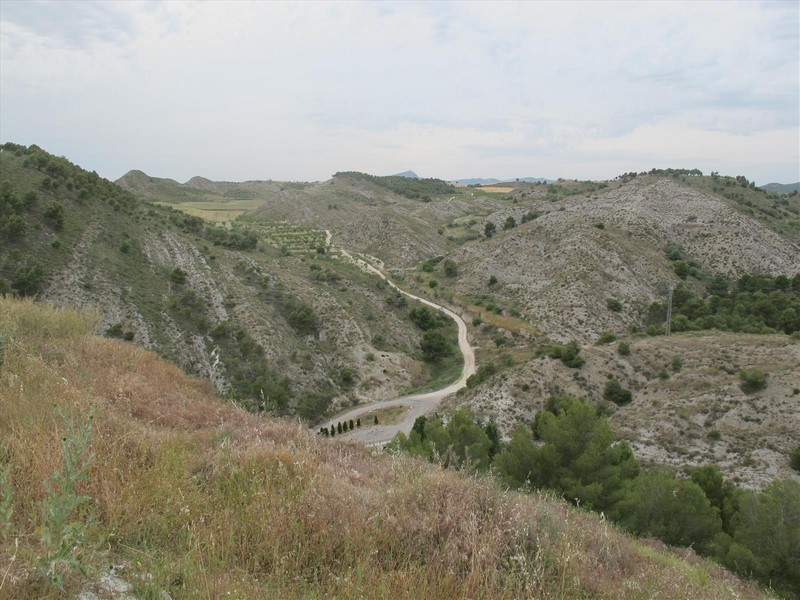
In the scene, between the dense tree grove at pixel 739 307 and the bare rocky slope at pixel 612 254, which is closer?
the dense tree grove at pixel 739 307

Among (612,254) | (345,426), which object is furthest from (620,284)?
(345,426)

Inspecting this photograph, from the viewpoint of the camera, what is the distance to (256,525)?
4.14 metres

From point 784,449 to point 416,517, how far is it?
27731 millimetres

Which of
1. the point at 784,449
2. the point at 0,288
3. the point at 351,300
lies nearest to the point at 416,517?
the point at 784,449

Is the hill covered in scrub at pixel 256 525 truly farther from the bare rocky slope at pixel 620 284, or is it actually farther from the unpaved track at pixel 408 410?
the bare rocky slope at pixel 620 284

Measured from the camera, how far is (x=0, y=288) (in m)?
27.5

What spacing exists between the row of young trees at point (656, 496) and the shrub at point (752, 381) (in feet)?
41.5

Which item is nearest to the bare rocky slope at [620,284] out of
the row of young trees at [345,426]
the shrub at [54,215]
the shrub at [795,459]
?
the shrub at [795,459]

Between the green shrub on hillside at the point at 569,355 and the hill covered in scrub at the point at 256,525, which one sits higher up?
the hill covered in scrub at the point at 256,525

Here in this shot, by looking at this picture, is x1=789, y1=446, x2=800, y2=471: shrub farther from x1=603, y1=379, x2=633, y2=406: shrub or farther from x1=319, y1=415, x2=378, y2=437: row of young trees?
x1=319, y1=415, x2=378, y2=437: row of young trees

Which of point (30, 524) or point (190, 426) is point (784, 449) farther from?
point (30, 524)

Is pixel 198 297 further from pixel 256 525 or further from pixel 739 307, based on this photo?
pixel 739 307

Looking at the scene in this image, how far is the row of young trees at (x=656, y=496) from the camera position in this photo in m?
12.0

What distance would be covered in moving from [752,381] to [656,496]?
780 inches
